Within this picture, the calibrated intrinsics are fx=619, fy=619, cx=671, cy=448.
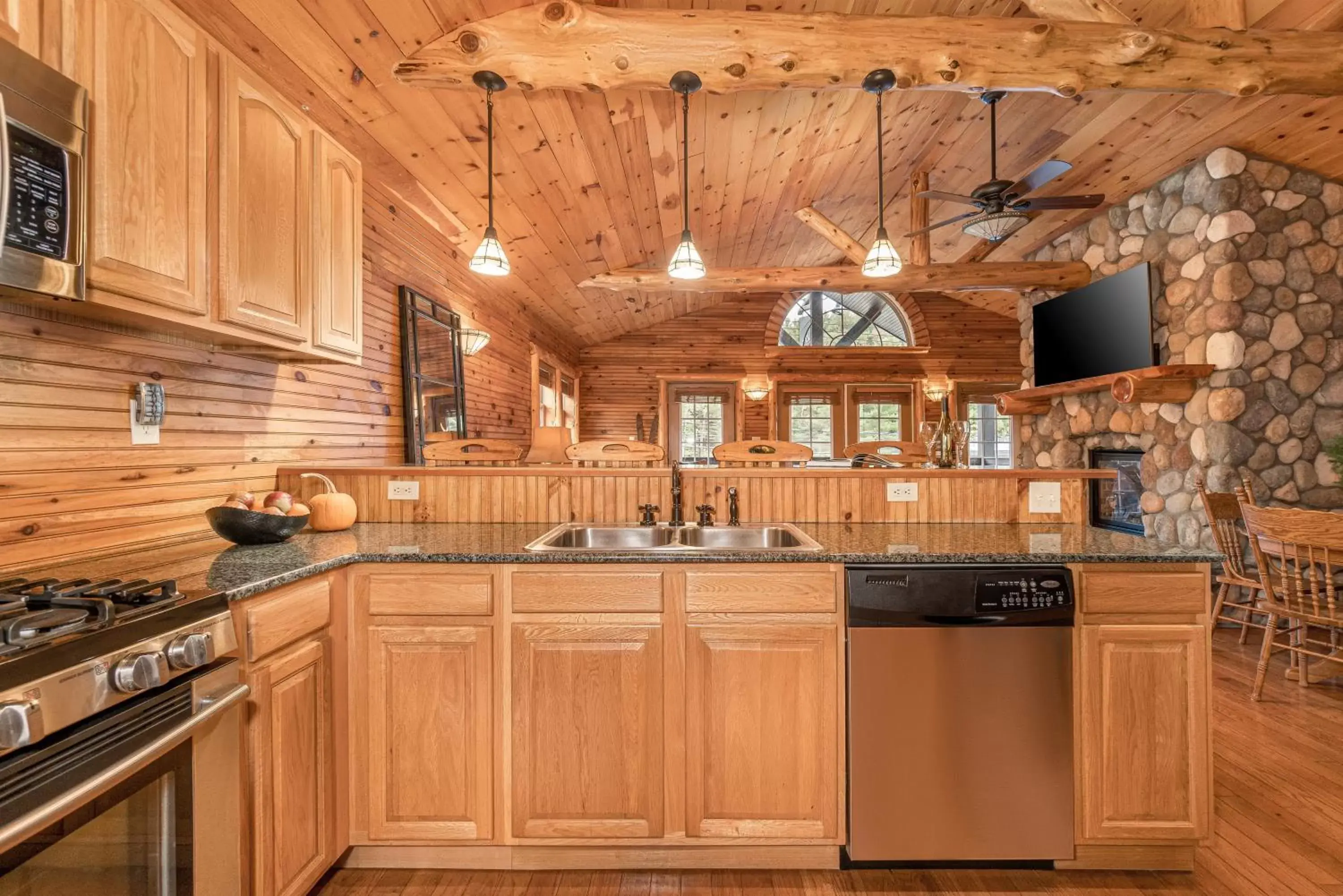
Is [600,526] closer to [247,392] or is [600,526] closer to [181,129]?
[247,392]

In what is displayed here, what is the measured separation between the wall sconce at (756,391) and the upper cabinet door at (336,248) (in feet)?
20.8

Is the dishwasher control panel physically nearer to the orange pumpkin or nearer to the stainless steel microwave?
the orange pumpkin

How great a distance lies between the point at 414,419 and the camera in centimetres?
330

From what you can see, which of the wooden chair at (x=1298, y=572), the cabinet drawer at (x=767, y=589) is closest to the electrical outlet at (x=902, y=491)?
the cabinet drawer at (x=767, y=589)

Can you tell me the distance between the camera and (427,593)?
5.74 ft

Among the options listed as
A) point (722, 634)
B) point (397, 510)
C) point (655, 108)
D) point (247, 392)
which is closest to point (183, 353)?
point (247, 392)

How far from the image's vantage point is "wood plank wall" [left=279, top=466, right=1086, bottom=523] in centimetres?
236

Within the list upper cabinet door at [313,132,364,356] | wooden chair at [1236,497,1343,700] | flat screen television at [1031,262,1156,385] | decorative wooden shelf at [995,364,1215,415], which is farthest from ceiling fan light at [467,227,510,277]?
flat screen television at [1031,262,1156,385]

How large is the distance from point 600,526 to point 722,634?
0.71m

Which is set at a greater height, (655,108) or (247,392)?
(655,108)

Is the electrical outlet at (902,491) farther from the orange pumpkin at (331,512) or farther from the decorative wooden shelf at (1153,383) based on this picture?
the decorative wooden shelf at (1153,383)

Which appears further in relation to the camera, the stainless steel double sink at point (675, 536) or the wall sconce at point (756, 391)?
the wall sconce at point (756, 391)

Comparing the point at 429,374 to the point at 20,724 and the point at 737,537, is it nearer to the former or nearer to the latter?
the point at 737,537

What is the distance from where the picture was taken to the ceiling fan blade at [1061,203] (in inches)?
141
